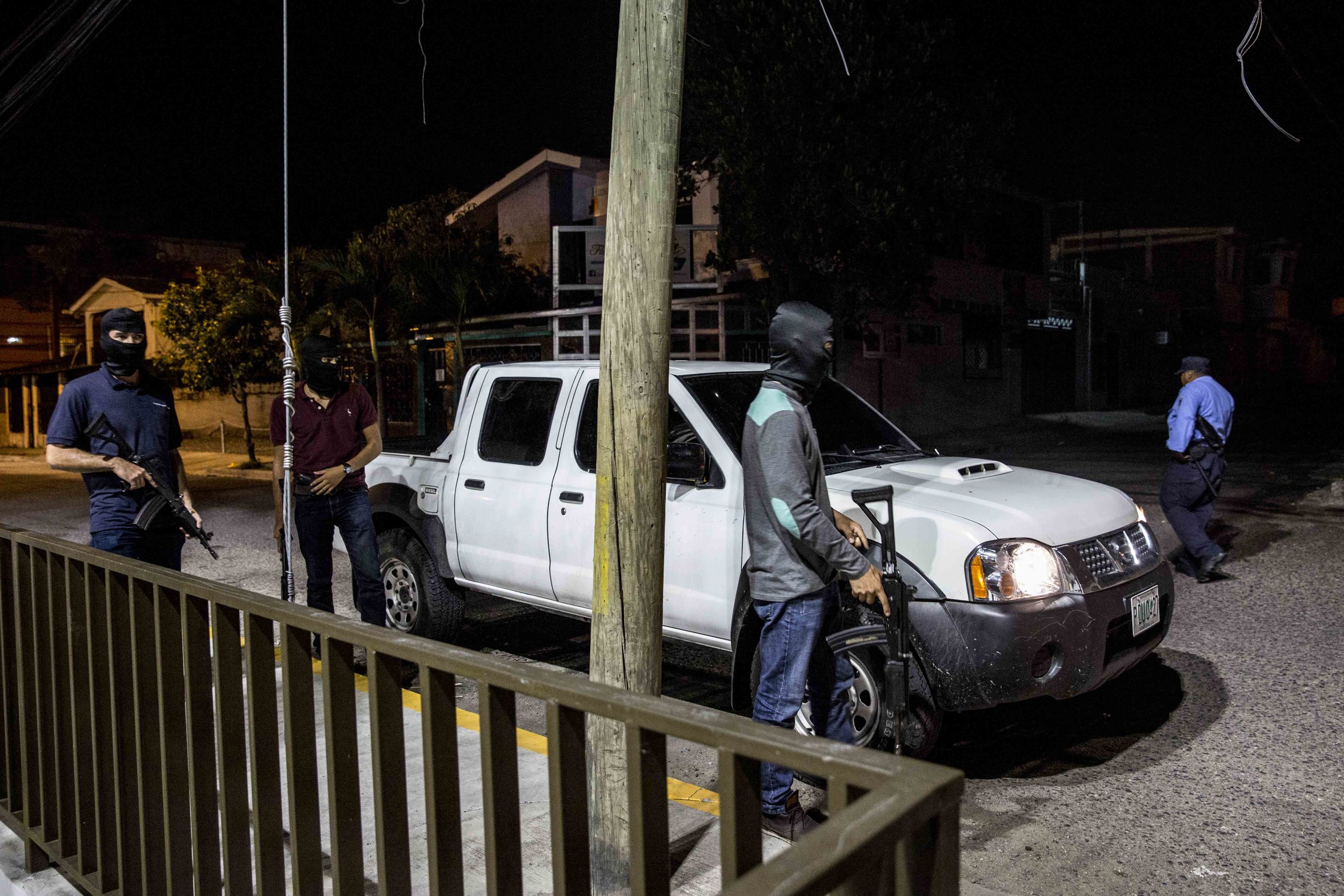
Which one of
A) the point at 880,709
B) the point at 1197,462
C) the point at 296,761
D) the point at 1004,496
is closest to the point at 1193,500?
the point at 1197,462

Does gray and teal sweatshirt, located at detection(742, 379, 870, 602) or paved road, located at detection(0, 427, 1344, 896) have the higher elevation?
gray and teal sweatshirt, located at detection(742, 379, 870, 602)

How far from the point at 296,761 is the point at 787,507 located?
6.14 ft

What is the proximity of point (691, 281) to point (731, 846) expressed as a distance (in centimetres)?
2121

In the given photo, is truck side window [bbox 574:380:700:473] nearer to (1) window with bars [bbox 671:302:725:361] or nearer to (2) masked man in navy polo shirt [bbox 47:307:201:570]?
(2) masked man in navy polo shirt [bbox 47:307:201:570]

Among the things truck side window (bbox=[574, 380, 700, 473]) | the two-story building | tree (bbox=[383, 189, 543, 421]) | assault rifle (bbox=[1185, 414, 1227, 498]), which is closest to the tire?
truck side window (bbox=[574, 380, 700, 473])

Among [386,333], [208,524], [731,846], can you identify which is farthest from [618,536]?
[386,333]

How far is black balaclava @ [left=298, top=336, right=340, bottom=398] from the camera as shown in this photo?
19.2 ft

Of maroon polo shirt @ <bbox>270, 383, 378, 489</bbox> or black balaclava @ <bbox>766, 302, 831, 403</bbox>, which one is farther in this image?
maroon polo shirt @ <bbox>270, 383, 378, 489</bbox>

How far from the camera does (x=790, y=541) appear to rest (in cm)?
380

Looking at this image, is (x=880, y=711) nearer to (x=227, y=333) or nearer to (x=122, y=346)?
(x=122, y=346)

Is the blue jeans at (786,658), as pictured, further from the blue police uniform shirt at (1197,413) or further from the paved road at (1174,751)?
the blue police uniform shirt at (1197,413)

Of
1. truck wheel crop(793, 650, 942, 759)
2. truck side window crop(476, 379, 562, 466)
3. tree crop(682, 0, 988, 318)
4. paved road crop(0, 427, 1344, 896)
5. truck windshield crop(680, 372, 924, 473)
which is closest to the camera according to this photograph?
paved road crop(0, 427, 1344, 896)

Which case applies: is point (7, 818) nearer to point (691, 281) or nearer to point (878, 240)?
point (878, 240)

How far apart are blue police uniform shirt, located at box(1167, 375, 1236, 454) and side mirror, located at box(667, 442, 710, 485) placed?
4.94 metres
